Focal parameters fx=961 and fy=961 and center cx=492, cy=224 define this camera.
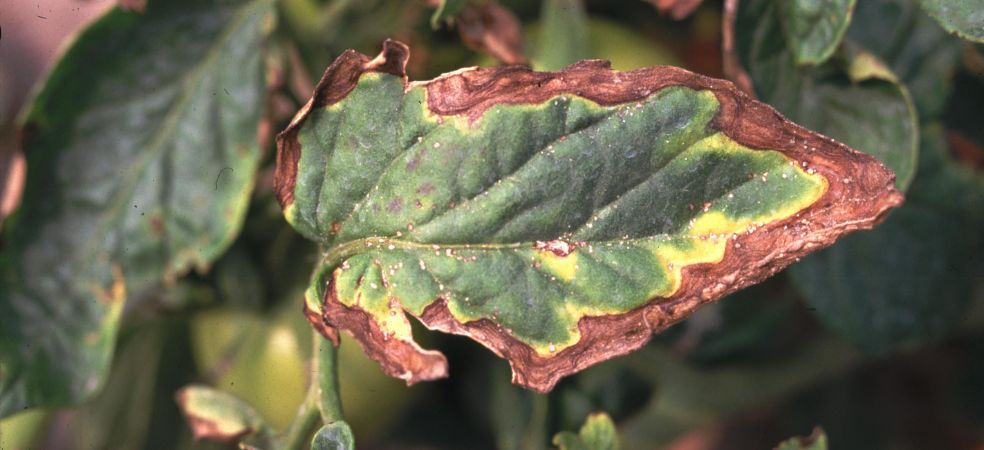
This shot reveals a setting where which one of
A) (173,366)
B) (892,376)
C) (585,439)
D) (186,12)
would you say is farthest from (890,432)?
(186,12)

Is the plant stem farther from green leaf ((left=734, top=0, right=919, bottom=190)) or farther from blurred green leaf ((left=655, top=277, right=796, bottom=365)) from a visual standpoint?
blurred green leaf ((left=655, top=277, right=796, bottom=365))

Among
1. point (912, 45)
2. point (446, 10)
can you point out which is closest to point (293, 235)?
point (446, 10)

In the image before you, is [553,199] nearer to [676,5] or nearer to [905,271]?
[676,5]

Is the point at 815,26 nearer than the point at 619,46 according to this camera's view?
Yes

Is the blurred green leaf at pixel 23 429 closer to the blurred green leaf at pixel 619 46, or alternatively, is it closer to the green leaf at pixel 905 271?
the blurred green leaf at pixel 619 46

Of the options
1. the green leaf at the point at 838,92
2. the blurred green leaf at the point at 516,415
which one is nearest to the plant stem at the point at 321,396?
the blurred green leaf at the point at 516,415

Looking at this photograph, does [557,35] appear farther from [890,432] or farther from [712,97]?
[890,432]

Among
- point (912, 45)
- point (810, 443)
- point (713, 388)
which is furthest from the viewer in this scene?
point (713, 388)
